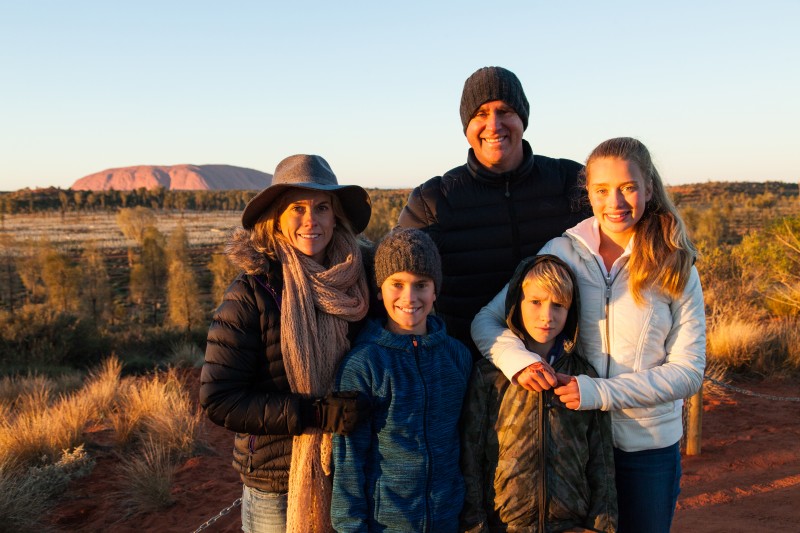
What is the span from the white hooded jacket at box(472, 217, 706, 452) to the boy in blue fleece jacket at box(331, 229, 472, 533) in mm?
267

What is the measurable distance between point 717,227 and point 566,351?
107 ft

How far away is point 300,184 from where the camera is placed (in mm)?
2283

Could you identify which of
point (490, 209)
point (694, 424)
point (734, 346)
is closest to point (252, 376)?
point (490, 209)

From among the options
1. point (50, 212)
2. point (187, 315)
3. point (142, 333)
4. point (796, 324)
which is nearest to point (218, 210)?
point (50, 212)

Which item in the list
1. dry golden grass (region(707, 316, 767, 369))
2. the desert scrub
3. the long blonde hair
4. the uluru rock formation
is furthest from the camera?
the uluru rock formation

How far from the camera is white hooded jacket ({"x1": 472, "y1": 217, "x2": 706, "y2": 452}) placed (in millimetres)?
2137

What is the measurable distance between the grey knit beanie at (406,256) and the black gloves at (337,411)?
0.50 metres

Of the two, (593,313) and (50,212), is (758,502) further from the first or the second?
(50,212)

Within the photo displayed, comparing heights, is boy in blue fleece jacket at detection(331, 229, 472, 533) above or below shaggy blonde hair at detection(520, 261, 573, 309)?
below

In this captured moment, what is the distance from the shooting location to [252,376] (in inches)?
88.4

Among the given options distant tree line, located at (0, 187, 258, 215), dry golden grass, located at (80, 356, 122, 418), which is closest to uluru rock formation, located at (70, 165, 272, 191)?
distant tree line, located at (0, 187, 258, 215)

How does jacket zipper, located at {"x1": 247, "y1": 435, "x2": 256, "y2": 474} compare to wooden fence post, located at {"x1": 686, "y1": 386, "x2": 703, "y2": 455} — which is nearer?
jacket zipper, located at {"x1": 247, "y1": 435, "x2": 256, "y2": 474}

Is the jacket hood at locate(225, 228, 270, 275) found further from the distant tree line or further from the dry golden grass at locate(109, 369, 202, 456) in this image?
the distant tree line

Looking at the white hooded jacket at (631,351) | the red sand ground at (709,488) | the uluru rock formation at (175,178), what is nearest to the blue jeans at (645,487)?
the white hooded jacket at (631,351)
